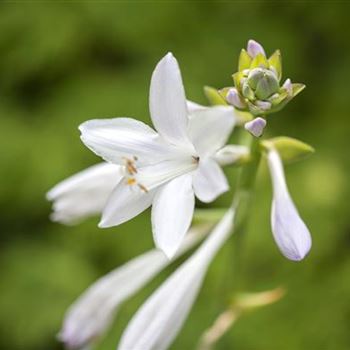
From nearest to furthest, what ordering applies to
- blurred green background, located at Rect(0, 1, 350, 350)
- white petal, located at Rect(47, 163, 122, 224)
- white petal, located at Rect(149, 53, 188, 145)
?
white petal, located at Rect(149, 53, 188, 145) → white petal, located at Rect(47, 163, 122, 224) → blurred green background, located at Rect(0, 1, 350, 350)

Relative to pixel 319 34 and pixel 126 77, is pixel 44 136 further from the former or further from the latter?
pixel 319 34

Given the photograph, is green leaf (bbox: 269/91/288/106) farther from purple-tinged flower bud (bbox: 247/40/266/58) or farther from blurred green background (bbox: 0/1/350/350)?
blurred green background (bbox: 0/1/350/350)

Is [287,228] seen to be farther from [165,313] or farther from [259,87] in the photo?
[165,313]

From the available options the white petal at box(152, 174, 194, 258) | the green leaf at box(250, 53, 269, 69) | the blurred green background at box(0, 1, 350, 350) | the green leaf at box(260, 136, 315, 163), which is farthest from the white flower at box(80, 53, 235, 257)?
the blurred green background at box(0, 1, 350, 350)

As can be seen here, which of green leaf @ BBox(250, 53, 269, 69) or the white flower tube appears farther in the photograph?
the white flower tube

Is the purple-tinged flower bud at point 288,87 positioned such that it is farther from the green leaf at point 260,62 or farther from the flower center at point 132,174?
the flower center at point 132,174

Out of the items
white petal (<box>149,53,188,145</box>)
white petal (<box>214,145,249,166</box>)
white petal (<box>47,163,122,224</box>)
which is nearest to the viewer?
white petal (<box>149,53,188,145</box>)

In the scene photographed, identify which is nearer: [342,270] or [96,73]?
[342,270]

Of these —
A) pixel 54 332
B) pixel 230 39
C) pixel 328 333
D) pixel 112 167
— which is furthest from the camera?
pixel 230 39

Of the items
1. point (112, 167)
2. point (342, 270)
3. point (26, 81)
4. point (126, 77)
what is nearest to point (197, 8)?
point (126, 77)
